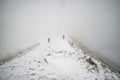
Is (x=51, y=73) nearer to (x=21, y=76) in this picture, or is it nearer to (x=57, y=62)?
(x=57, y=62)

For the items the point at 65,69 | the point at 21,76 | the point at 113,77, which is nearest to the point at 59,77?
the point at 65,69

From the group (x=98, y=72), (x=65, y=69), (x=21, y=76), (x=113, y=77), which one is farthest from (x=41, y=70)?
(x=113, y=77)

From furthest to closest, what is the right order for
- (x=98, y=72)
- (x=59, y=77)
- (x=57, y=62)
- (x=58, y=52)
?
(x=58, y=52)
(x=57, y=62)
(x=98, y=72)
(x=59, y=77)

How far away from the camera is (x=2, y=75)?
25.3 ft

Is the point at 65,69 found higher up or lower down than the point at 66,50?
lower down

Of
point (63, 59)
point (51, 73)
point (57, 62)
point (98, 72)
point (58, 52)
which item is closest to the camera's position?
point (51, 73)

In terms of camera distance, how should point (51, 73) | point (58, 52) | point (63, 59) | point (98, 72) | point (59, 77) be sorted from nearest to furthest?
point (59, 77)
point (51, 73)
point (98, 72)
point (63, 59)
point (58, 52)

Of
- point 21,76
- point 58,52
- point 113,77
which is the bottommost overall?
point 113,77

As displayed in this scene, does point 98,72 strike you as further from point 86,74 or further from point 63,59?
point 63,59

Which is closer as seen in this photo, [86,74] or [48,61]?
[86,74]

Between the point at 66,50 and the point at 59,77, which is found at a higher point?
the point at 66,50

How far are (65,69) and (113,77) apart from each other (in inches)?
205

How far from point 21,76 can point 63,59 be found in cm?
534

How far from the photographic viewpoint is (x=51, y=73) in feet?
25.9
